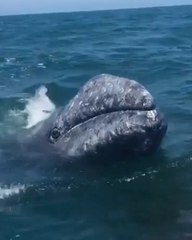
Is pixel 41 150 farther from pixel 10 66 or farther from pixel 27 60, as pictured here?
pixel 27 60

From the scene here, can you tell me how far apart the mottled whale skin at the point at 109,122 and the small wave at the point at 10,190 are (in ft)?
6.29

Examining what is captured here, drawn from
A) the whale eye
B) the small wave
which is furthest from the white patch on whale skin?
the small wave

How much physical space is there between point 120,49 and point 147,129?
2284cm

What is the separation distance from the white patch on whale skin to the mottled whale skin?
11.1 ft

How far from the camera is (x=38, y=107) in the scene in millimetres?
21547

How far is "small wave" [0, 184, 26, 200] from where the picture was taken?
13383mm

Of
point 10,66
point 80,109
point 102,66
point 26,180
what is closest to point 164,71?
point 102,66

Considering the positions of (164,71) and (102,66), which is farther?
(102,66)

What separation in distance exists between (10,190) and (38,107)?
8.23m

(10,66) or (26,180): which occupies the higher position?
(10,66)

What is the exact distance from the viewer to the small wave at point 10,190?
1338cm

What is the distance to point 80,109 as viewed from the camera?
617 inches

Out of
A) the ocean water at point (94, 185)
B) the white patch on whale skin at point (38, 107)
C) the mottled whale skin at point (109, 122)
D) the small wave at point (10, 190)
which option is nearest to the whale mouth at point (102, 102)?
the mottled whale skin at point (109, 122)

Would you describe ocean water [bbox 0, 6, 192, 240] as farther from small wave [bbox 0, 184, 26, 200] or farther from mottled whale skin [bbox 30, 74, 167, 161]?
mottled whale skin [bbox 30, 74, 167, 161]
